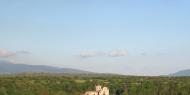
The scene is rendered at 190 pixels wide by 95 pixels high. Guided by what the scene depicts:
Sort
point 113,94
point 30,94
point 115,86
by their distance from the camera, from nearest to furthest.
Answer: point 30,94 < point 113,94 < point 115,86

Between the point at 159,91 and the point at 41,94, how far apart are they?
189 feet

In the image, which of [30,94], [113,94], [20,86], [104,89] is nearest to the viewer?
[30,94]

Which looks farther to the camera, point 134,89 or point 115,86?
point 115,86

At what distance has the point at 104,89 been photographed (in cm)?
14675

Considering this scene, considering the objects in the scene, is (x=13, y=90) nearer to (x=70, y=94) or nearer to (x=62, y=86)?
(x=70, y=94)

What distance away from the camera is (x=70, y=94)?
140875mm

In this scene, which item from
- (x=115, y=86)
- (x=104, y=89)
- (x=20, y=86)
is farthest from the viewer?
(x=115, y=86)

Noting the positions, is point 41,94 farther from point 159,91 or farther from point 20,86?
point 159,91

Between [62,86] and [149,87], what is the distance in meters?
33.8

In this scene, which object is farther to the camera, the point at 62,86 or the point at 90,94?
the point at 62,86

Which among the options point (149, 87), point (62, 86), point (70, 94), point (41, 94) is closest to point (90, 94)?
point (70, 94)

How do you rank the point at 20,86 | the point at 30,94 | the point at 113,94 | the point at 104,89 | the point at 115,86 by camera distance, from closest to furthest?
the point at 30,94 < the point at 20,86 < the point at 104,89 < the point at 113,94 < the point at 115,86

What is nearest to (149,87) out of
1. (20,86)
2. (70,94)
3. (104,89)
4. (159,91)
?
(159,91)

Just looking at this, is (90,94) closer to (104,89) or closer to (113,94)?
(104,89)
